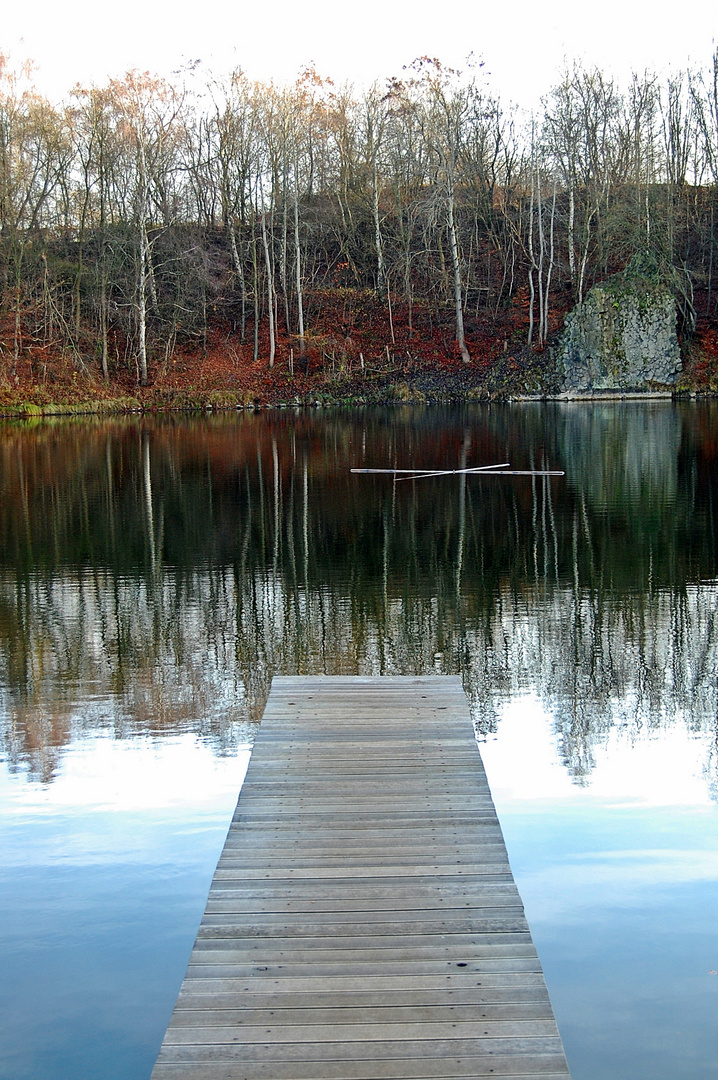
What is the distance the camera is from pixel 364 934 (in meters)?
4.96

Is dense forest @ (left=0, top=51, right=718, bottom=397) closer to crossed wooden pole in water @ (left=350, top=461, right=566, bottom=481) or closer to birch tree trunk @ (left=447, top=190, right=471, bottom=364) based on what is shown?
birch tree trunk @ (left=447, top=190, right=471, bottom=364)

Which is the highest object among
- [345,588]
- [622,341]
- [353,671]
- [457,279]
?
[457,279]

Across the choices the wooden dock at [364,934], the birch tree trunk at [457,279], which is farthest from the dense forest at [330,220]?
the wooden dock at [364,934]

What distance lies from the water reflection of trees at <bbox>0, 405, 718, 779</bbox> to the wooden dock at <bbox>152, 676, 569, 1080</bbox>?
→ 211 centimetres

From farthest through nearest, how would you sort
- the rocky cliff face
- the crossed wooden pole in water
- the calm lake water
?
the rocky cliff face < the crossed wooden pole in water < the calm lake water

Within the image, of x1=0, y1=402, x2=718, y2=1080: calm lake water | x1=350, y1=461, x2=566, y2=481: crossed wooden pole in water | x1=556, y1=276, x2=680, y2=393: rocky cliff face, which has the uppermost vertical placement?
x1=556, y1=276, x2=680, y2=393: rocky cliff face

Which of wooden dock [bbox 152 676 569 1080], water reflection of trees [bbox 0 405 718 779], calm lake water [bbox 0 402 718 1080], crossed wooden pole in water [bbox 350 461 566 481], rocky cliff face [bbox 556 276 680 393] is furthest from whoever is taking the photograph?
rocky cliff face [bbox 556 276 680 393]

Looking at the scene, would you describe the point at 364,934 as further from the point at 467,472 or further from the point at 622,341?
the point at 622,341

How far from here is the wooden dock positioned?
13.4 ft

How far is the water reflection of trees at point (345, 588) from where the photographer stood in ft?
32.5

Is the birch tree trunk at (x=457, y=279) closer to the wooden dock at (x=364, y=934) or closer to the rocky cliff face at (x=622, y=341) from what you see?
the rocky cliff face at (x=622, y=341)

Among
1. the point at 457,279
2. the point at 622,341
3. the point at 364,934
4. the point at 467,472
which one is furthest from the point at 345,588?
the point at 457,279

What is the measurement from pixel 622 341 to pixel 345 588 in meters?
36.2

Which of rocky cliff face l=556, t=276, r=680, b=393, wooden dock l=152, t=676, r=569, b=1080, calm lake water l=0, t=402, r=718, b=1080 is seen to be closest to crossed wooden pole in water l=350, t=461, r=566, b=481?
calm lake water l=0, t=402, r=718, b=1080
